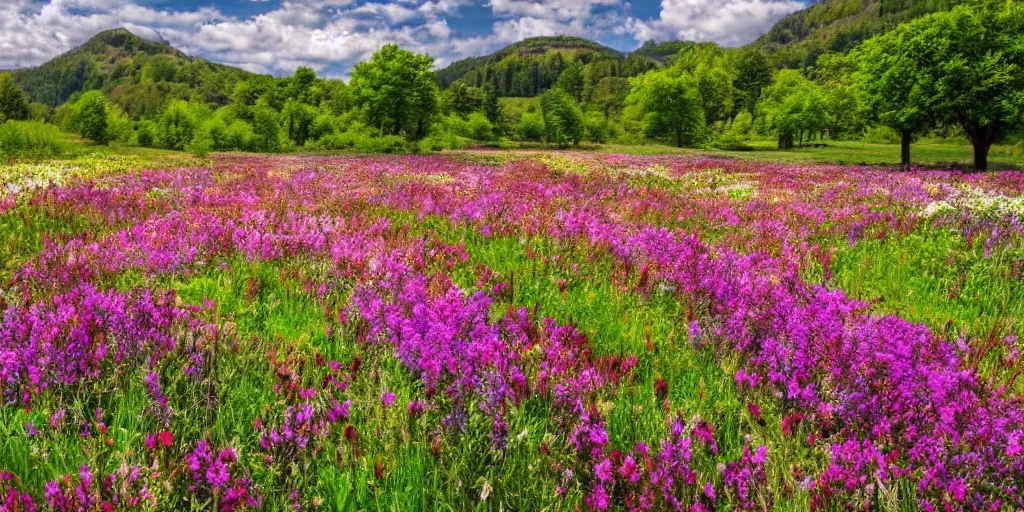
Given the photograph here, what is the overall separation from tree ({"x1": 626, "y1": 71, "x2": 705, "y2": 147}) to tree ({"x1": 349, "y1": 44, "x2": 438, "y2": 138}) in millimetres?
39980

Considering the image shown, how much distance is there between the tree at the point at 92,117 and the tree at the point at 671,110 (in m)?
78.2

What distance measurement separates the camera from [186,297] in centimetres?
453

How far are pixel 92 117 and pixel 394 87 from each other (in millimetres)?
48437

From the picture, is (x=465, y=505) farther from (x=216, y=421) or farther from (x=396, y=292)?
(x=396, y=292)

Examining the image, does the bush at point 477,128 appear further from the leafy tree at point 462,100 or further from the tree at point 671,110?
the leafy tree at point 462,100

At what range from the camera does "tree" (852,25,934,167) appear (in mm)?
25891

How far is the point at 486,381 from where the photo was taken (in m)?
2.82

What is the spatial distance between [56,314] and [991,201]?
1335cm

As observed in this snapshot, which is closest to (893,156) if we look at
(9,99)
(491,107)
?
(491,107)

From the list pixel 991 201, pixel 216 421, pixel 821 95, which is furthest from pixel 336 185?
pixel 821 95

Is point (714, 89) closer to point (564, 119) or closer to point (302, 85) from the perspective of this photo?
point (564, 119)

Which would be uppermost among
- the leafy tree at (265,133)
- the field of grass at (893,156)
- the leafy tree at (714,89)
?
the leafy tree at (714,89)

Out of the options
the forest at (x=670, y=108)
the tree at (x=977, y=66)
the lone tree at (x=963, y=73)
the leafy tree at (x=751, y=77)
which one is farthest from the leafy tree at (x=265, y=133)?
the leafy tree at (x=751, y=77)

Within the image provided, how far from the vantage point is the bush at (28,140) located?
23.8 metres
